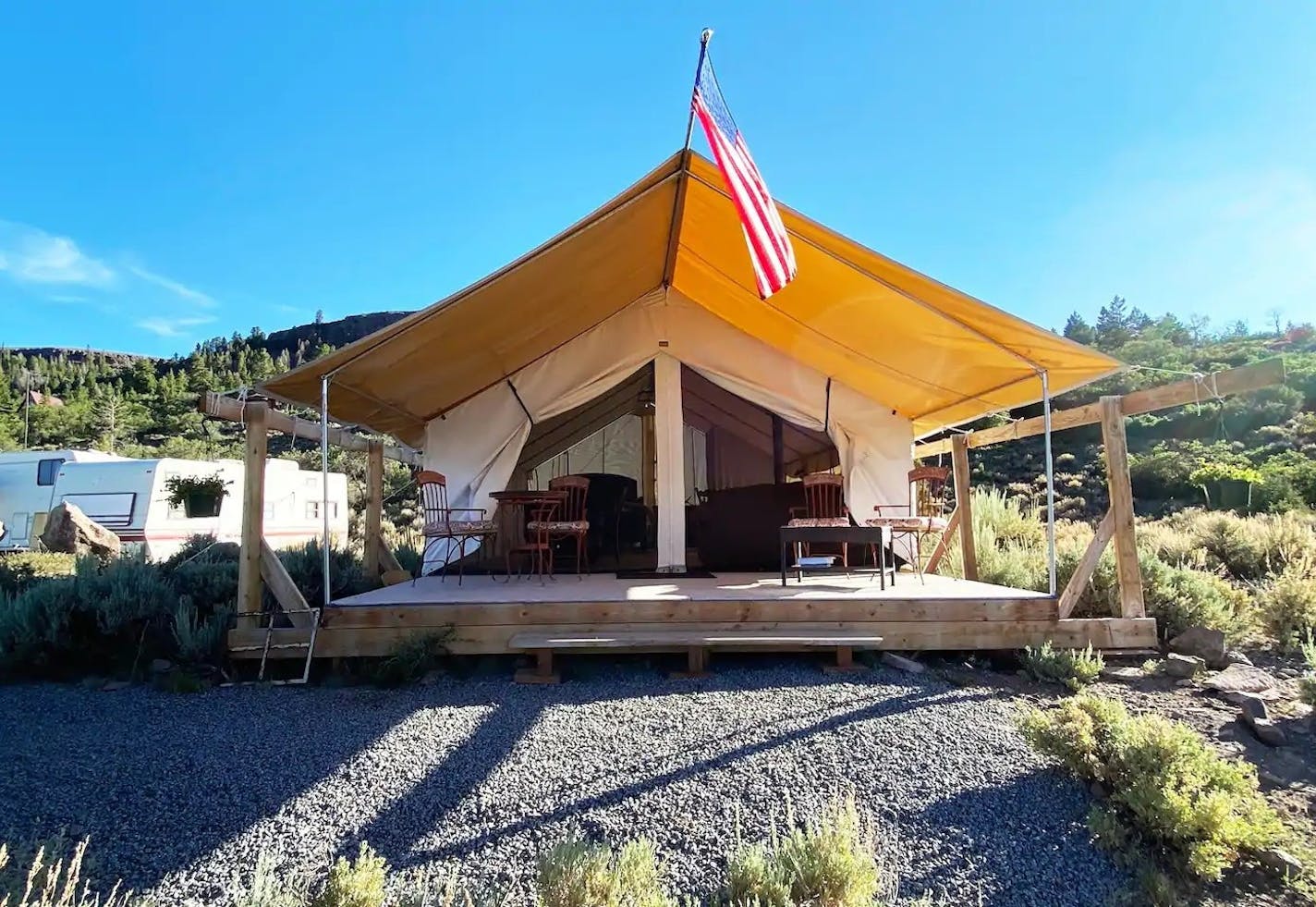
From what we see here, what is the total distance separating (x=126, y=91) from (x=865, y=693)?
11.5 meters

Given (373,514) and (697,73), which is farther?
(373,514)

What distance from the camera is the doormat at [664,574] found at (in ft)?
19.3

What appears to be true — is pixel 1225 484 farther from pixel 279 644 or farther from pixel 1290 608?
pixel 279 644

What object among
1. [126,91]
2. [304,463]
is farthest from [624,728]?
[304,463]

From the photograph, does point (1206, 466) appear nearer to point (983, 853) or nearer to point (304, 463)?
point (983, 853)

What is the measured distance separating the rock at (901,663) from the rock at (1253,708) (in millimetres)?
1436

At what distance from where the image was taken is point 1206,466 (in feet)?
53.2

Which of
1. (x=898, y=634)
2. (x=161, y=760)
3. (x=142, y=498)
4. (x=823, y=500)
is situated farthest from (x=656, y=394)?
(x=142, y=498)

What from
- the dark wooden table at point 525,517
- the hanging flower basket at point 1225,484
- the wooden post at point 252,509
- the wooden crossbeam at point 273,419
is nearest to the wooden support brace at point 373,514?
the wooden crossbeam at point 273,419

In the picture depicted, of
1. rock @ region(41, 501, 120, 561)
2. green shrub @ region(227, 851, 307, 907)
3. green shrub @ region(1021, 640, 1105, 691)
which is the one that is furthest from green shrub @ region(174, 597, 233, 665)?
rock @ region(41, 501, 120, 561)

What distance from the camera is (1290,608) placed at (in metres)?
4.65

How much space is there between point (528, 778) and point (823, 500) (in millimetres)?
3970

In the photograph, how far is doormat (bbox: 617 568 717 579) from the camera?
5.89 meters

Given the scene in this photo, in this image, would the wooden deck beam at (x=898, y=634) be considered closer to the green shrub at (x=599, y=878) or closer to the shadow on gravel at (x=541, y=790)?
the shadow on gravel at (x=541, y=790)
